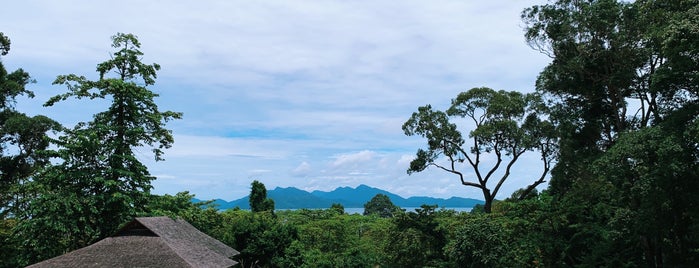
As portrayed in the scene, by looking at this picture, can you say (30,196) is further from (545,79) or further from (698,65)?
(698,65)

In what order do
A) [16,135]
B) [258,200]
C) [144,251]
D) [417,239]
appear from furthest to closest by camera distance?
[258,200] → [16,135] → [144,251] → [417,239]

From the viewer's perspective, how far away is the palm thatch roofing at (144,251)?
15.2 meters

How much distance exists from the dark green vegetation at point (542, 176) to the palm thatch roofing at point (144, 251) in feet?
11.8

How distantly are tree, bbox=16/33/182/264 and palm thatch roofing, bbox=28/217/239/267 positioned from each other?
354 cm

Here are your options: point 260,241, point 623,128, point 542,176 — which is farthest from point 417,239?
point 542,176

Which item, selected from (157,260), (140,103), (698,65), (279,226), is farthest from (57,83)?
(698,65)

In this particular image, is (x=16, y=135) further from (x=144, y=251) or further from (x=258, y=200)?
(x=258, y=200)

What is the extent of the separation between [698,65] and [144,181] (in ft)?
69.2

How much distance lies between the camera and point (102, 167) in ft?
67.7

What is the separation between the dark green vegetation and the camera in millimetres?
12227

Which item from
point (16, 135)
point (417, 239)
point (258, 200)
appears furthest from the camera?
point (258, 200)

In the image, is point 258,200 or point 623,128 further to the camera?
point 258,200

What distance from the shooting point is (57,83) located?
20922 millimetres

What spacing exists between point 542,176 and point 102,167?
23279 mm
